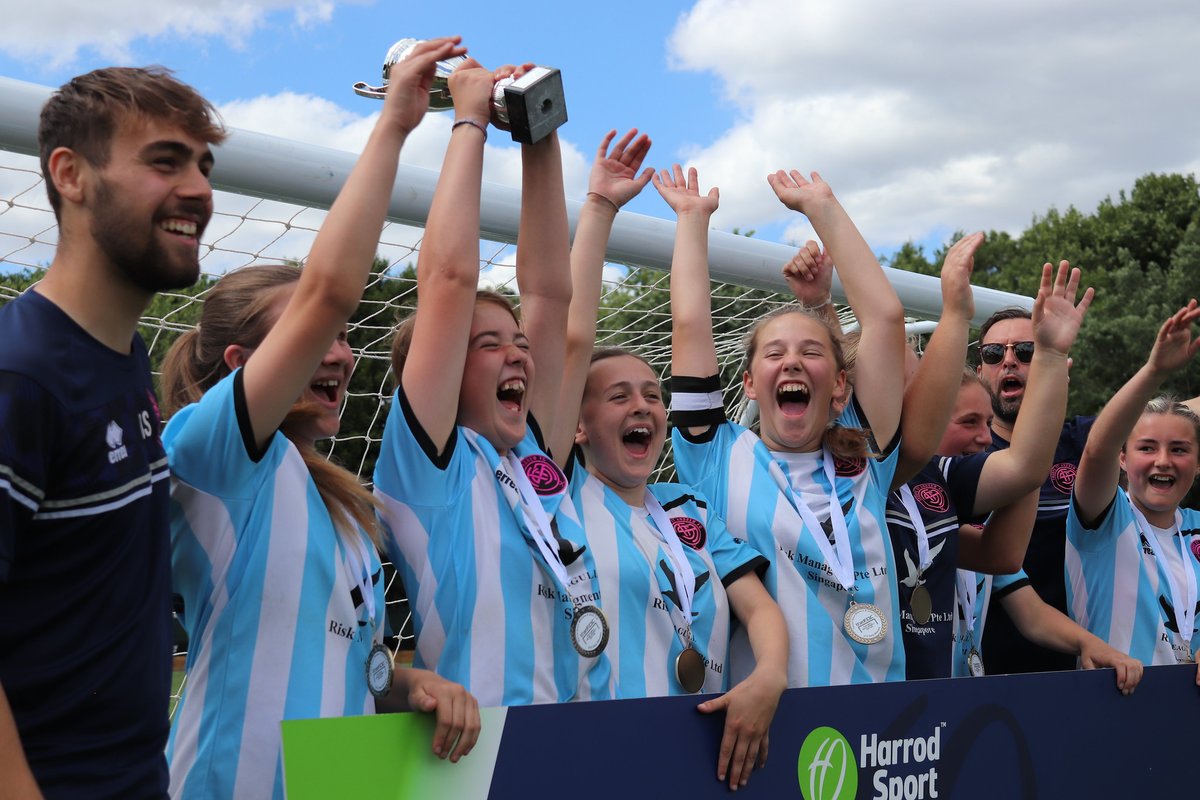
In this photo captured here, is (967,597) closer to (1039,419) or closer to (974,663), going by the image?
(974,663)

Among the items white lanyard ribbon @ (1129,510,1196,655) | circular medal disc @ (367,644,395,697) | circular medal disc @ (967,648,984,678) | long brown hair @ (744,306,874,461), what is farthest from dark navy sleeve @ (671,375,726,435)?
white lanyard ribbon @ (1129,510,1196,655)

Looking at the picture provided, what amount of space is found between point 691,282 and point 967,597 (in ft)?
5.16

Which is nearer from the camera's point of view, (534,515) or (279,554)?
(279,554)

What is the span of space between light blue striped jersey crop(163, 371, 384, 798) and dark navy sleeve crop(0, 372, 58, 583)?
0.49 meters

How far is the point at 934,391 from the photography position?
3.66m

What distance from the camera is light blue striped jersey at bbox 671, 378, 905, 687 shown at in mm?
3234

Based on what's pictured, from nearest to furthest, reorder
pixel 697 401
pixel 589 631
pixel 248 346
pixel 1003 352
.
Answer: pixel 248 346, pixel 589 631, pixel 697 401, pixel 1003 352

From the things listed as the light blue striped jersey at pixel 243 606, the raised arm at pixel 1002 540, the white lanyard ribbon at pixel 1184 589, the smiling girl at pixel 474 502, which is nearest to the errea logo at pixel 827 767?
the smiling girl at pixel 474 502

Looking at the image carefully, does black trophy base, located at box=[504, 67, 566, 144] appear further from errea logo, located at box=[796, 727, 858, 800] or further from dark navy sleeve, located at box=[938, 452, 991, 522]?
dark navy sleeve, located at box=[938, 452, 991, 522]

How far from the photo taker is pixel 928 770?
307cm

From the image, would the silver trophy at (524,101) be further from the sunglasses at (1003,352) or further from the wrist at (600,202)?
the sunglasses at (1003,352)

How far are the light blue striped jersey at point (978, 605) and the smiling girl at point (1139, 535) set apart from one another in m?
0.27

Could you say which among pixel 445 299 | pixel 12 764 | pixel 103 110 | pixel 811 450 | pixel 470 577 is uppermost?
pixel 103 110

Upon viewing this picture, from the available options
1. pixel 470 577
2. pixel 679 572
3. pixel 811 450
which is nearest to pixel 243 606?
pixel 470 577
